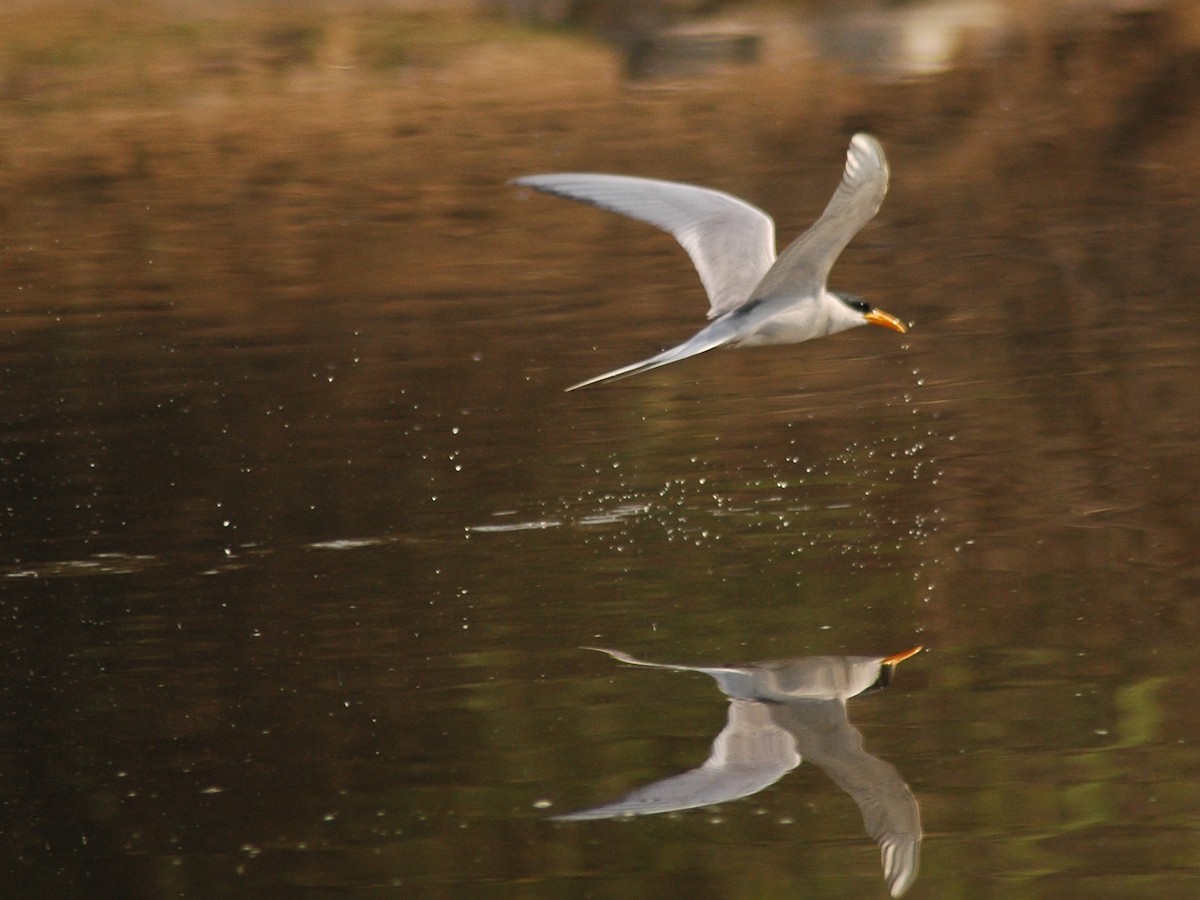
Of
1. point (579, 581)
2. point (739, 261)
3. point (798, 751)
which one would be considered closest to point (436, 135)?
point (739, 261)

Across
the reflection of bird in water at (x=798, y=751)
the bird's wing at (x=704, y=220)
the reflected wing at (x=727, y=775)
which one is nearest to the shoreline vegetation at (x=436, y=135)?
the bird's wing at (x=704, y=220)

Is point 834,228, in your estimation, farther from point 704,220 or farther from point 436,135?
point 436,135

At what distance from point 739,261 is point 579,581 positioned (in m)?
1.46

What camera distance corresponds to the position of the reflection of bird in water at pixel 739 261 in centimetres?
751

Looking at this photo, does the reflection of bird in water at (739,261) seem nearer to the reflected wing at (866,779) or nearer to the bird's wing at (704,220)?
the bird's wing at (704,220)

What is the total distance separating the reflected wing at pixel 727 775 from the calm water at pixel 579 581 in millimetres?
57

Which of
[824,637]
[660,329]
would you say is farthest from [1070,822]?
[660,329]

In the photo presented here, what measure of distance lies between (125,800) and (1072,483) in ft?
12.8

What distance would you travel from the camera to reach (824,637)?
266 inches

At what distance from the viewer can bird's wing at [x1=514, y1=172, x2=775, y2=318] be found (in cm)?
805

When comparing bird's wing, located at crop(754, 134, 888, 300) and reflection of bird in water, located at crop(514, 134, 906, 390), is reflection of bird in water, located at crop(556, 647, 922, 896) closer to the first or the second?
reflection of bird in water, located at crop(514, 134, 906, 390)

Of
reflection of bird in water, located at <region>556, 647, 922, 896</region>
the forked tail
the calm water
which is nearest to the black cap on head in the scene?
the forked tail

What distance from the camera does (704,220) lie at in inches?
326

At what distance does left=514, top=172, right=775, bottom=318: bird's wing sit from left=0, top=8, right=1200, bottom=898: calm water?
0.84 m
